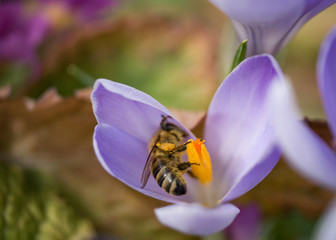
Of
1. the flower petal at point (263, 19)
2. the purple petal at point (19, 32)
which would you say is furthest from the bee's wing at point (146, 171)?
the purple petal at point (19, 32)

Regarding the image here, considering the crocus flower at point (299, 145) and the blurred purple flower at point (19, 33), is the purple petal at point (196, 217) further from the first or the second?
the blurred purple flower at point (19, 33)

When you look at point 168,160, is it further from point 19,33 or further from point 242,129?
point 19,33

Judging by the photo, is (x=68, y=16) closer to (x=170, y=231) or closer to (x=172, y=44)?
(x=172, y=44)

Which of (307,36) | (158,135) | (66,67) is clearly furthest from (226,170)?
(307,36)

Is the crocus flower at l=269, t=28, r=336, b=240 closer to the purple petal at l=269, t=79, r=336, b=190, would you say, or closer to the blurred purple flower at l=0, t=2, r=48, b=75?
the purple petal at l=269, t=79, r=336, b=190

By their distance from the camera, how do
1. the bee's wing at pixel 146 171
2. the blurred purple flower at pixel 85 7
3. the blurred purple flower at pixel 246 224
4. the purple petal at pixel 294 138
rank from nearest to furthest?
the purple petal at pixel 294 138 < the bee's wing at pixel 146 171 < the blurred purple flower at pixel 246 224 < the blurred purple flower at pixel 85 7

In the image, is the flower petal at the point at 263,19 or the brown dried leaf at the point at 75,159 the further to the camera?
the brown dried leaf at the point at 75,159

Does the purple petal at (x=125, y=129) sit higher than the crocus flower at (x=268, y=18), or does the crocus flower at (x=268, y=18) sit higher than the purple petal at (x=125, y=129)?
the crocus flower at (x=268, y=18)
